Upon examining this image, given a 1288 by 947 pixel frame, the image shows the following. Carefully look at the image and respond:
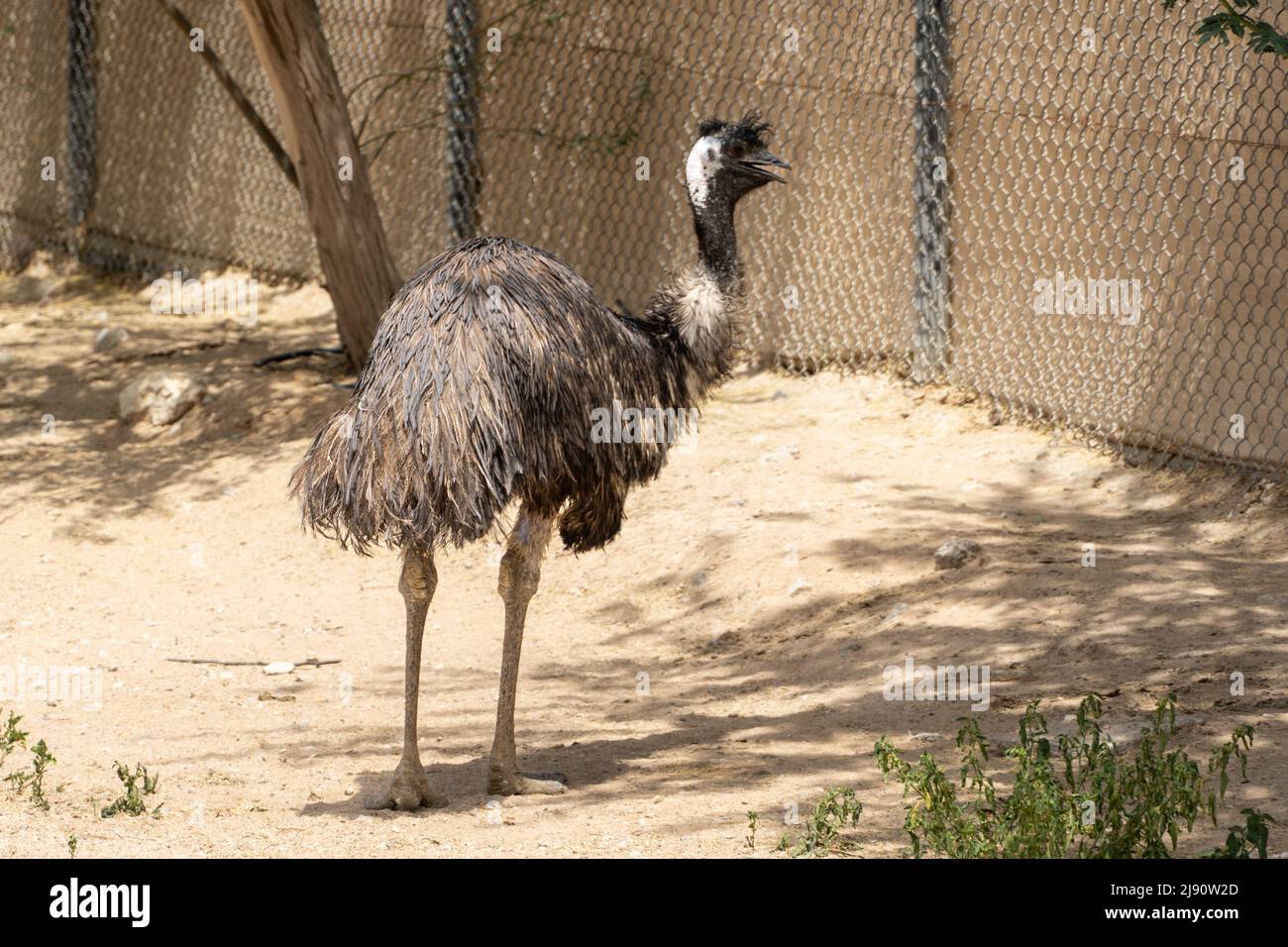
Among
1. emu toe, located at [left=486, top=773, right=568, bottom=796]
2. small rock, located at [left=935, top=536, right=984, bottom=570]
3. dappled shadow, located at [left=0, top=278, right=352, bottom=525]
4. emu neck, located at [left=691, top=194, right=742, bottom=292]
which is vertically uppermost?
emu neck, located at [left=691, top=194, right=742, bottom=292]

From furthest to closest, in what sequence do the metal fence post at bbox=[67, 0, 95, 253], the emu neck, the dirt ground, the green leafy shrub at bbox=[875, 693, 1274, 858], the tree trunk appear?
1. the metal fence post at bbox=[67, 0, 95, 253]
2. the tree trunk
3. the emu neck
4. the dirt ground
5. the green leafy shrub at bbox=[875, 693, 1274, 858]

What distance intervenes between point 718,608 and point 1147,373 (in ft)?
8.00

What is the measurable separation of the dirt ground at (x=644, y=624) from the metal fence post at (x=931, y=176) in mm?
445

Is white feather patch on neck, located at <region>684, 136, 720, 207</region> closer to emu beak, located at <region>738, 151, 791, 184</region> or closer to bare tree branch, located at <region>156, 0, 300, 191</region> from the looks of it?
emu beak, located at <region>738, 151, 791, 184</region>

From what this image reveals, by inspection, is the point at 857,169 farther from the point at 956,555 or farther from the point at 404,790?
the point at 404,790

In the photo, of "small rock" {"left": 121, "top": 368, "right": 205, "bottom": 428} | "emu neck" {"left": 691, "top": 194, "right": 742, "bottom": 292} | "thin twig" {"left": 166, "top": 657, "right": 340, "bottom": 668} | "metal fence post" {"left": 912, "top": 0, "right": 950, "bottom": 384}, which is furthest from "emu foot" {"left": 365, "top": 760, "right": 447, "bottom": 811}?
"small rock" {"left": 121, "top": 368, "right": 205, "bottom": 428}

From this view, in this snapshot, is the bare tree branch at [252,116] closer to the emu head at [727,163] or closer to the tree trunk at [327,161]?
the tree trunk at [327,161]

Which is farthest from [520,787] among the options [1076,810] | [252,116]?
[252,116]

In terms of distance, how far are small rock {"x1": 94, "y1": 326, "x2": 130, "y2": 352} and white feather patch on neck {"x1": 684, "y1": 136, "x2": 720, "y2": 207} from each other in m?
6.23

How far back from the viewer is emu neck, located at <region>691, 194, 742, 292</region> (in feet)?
20.5

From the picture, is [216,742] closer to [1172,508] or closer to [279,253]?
[1172,508]

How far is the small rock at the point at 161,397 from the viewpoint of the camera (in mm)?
9984

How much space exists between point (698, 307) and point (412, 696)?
1.80m
